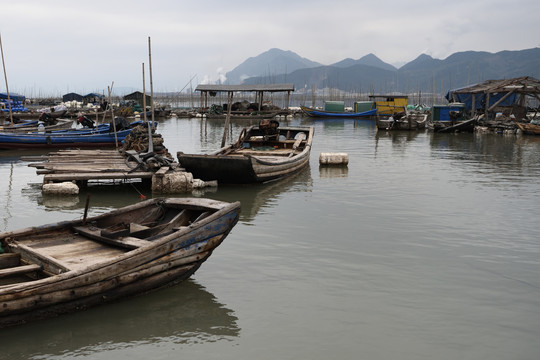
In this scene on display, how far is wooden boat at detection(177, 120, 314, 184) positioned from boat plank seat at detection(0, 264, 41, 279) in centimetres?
800

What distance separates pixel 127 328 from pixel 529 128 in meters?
32.4

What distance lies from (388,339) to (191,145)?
22.1 meters

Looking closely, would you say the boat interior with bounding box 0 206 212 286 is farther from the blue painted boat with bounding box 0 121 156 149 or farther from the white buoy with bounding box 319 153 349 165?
the blue painted boat with bounding box 0 121 156 149

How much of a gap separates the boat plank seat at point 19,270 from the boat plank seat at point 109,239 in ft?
3.23

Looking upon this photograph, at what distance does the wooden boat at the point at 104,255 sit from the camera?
17.0 ft

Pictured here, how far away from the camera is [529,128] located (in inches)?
1257

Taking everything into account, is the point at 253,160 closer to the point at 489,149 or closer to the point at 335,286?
the point at 335,286

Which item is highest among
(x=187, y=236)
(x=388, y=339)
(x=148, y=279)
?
(x=187, y=236)

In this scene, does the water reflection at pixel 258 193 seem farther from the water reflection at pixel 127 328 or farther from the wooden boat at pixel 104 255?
the water reflection at pixel 127 328

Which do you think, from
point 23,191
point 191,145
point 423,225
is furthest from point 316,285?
point 191,145

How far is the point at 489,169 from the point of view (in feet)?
59.3

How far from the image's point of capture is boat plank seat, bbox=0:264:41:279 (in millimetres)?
5452

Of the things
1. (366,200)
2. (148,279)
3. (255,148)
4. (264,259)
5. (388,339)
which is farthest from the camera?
(255,148)

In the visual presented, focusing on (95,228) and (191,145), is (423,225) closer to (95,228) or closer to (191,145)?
(95,228)
